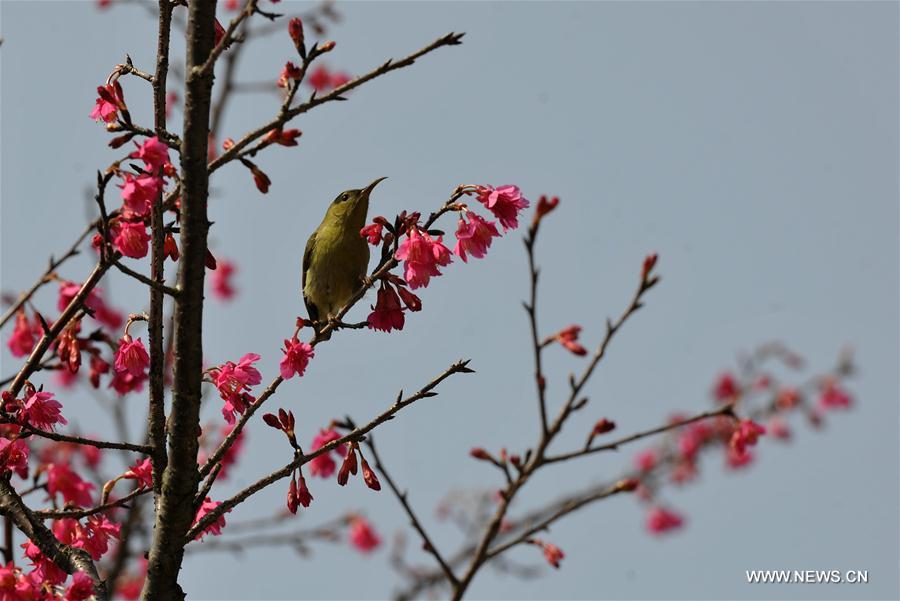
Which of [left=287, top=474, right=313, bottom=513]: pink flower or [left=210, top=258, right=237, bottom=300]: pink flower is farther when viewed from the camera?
[left=210, top=258, right=237, bottom=300]: pink flower

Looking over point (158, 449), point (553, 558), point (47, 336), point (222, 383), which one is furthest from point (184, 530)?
point (553, 558)

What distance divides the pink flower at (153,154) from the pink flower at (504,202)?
927 millimetres

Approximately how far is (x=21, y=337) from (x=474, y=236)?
2.42m

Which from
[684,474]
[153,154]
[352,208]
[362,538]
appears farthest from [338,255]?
[684,474]

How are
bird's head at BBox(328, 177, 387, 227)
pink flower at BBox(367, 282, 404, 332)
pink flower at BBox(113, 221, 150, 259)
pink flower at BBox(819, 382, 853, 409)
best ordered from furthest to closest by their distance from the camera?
pink flower at BBox(819, 382, 853, 409)
bird's head at BBox(328, 177, 387, 227)
pink flower at BBox(367, 282, 404, 332)
pink flower at BBox(113, 221, 150, 259)

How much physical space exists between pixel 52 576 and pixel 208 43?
164 centimetres

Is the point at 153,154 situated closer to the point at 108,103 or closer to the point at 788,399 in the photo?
the point at 108,103

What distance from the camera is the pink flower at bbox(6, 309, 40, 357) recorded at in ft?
14.2

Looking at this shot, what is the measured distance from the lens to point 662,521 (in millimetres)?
13039

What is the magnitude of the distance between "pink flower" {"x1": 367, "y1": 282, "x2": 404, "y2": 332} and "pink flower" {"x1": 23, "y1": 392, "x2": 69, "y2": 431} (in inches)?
38.3

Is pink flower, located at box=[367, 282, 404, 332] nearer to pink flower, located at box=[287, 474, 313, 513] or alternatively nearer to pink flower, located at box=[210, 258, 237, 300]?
pink flower, located at box=[287, 474, 313, 513]

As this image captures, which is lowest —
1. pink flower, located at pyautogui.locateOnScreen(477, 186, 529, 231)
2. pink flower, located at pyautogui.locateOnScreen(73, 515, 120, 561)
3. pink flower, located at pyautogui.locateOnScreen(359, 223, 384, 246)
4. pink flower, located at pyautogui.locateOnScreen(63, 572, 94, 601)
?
pink flower, located at pyautogui.locateOnScreen(63, 572, 94, 601)

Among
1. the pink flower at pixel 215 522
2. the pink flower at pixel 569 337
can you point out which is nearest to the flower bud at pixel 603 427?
the pink flower at pixel 569 337

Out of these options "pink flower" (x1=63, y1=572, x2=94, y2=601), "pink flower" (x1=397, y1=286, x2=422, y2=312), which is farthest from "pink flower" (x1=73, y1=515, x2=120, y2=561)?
"pink flower" (x1=397, y1=286, x2=422, y2=312)
